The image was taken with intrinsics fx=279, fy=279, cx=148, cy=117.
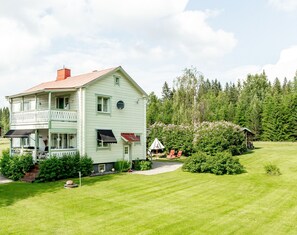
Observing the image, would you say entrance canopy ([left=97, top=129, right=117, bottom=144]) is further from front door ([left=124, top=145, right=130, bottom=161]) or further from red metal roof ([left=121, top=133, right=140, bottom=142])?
front door ([left=124, top=145, right=130, bottom=161])

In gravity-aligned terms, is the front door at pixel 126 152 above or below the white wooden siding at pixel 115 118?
below

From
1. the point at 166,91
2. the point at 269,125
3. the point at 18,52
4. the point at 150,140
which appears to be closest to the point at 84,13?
the point at 18,52

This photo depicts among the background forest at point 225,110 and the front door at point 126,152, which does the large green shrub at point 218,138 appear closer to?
the front door at point 126,152

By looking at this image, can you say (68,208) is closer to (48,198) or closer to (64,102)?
(48,198)

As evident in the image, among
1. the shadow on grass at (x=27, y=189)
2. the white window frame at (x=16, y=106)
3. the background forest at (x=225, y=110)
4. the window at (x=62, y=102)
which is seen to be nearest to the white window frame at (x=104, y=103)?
the window at (x=62, y=102)

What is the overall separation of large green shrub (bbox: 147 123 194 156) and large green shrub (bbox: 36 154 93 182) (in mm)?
16618

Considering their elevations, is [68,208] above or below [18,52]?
below

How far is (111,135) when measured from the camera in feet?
76.5

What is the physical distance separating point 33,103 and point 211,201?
18.2 metres

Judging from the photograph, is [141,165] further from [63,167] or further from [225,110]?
[225,110]

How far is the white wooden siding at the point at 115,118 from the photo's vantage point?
22.4 meters

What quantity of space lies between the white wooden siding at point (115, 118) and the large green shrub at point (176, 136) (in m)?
10.1

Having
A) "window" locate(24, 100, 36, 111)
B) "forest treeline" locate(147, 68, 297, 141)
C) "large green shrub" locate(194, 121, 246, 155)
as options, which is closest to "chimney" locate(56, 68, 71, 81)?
"window" locate(24, 100, 36, 111)

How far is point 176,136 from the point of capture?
3666cm
